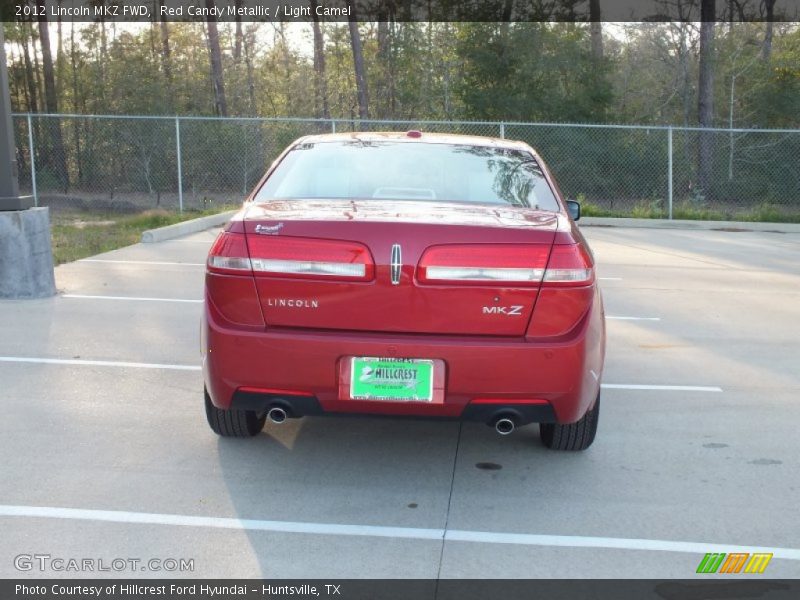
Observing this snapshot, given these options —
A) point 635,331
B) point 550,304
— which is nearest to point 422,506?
point 550,304

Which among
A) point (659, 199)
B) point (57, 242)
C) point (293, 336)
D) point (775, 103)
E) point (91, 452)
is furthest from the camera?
point (775, 103)

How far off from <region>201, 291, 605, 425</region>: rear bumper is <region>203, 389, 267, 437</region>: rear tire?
60 cm

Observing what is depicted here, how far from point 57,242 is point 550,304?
36.9 ft

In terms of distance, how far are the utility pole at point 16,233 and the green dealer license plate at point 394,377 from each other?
5.24 metres

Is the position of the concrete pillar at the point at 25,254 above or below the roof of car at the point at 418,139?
below

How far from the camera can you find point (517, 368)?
3770 millimetres

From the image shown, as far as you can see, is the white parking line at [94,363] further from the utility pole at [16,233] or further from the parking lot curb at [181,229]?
the parking lot curb at [181,229]

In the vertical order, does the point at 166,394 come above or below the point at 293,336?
below

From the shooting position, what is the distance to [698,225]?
17172mm

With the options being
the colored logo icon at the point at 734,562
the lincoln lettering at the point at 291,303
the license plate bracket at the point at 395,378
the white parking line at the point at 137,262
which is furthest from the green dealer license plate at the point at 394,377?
the white parking line at the point at 137,262

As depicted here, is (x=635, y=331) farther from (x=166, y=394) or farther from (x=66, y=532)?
(x=66, y=532)

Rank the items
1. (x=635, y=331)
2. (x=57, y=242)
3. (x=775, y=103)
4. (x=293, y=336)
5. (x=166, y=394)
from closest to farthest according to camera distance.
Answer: (x=293, y=336) → (x=166, y=394) → (x=635, y=331) → (x=57, y=242) → (x=775, y=103)

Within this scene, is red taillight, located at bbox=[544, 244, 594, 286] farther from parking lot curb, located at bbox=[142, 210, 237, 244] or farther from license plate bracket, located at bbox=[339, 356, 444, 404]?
parking lot curb, located at bbox=[142, 210, 237, 244]

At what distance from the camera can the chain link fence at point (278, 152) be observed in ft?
66.4
